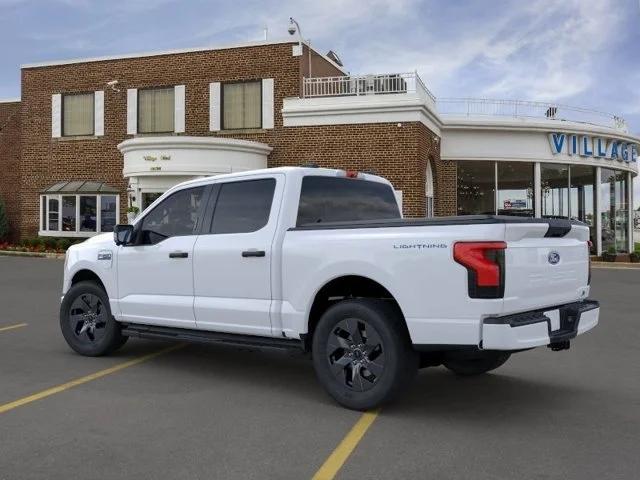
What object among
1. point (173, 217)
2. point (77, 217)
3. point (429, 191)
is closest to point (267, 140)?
point (429, 191)

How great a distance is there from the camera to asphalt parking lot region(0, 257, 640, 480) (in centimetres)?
402

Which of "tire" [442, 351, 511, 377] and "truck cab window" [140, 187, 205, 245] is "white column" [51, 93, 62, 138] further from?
"tire" [442, 351, 511, 377]

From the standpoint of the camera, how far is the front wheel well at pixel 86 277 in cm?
738

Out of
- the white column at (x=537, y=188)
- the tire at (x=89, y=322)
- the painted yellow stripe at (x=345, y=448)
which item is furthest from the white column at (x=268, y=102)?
the painted yellow stripe at (x=345, y=448)

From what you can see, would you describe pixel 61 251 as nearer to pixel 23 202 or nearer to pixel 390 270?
pixel 23 202

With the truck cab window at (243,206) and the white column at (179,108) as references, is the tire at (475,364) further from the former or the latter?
the white column at (179,108)

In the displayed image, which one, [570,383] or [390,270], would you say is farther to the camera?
[570,383]

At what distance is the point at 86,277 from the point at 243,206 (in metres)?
2.57

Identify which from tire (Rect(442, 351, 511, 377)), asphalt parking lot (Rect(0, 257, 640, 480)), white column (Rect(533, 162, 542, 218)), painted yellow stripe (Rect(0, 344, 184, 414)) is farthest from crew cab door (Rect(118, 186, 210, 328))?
white column (Rect(533, 162, 542, 218))

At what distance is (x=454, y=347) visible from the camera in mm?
4652

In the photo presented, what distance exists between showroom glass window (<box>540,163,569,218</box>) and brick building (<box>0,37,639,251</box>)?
0.05 metres

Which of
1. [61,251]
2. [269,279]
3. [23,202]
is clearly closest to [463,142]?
[61,251]

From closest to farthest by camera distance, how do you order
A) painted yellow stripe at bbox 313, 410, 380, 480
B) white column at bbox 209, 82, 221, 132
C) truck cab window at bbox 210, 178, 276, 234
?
painted yellow stripe at bbox 313, 410, 380, 480 < truck cab window at bbox 210, 178, 276, 234 < white column at bbox 209, 82, 221, 132

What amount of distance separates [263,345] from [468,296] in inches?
78.1
